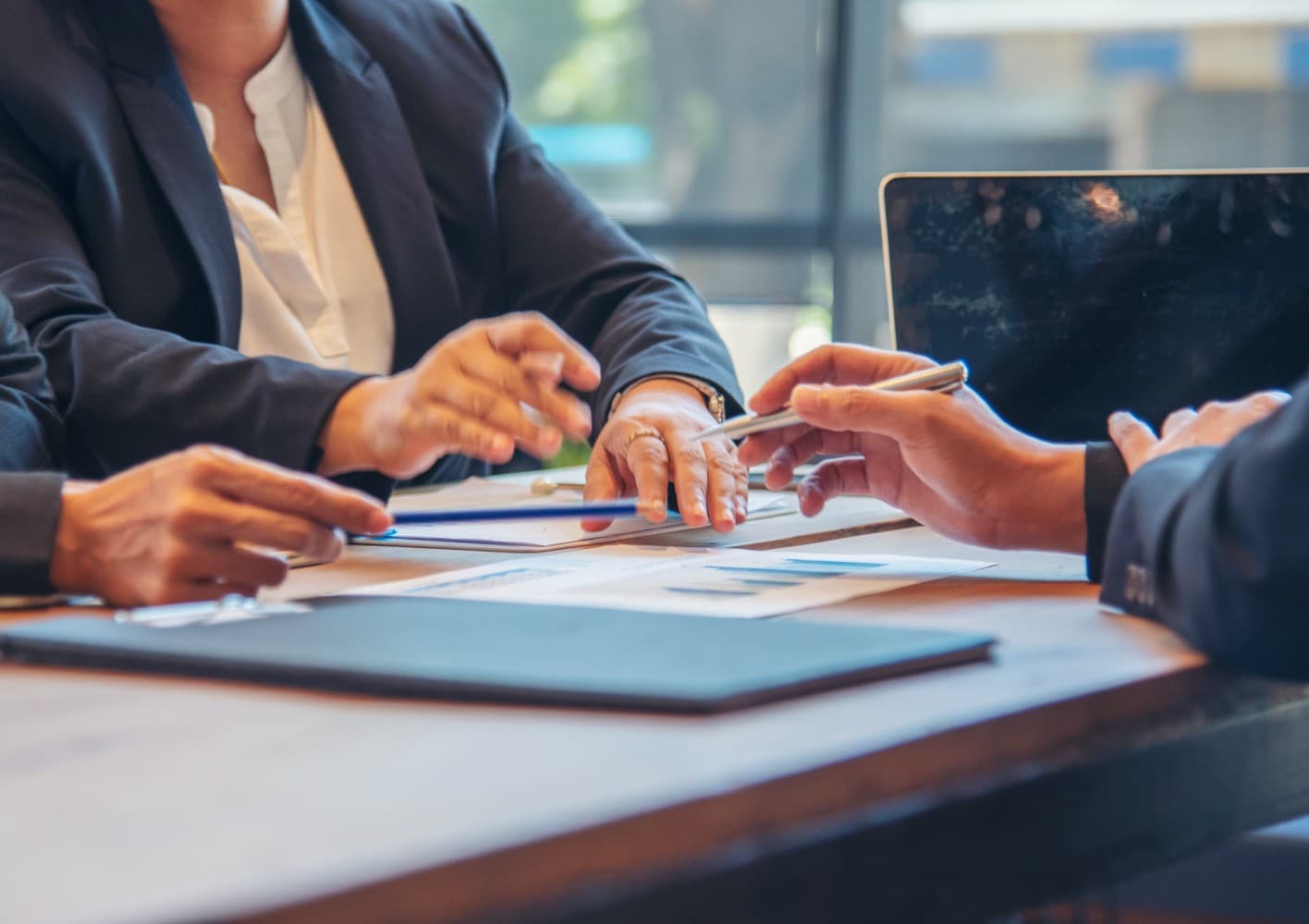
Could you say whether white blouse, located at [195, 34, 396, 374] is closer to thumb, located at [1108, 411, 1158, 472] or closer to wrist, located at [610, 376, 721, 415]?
wrist, located at [610, 376, 721, 415]

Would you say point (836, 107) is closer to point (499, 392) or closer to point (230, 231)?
point (230, 231)

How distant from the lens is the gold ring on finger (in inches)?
46.7

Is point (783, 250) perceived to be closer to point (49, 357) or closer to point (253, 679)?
point (49, 357)

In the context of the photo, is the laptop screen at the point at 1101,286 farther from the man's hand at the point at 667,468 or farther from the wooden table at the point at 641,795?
the wooden table at the point at 641,795

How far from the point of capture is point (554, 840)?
40cm

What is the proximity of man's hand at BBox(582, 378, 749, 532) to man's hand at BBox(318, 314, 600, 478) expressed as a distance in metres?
0.10

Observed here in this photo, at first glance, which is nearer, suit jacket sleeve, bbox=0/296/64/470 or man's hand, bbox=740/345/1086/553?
man's hand, bbox=740/345/1086/553

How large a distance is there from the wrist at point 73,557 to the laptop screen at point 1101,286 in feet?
2.35

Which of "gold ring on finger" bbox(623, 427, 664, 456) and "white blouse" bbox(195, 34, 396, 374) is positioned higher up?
"white blouse" bbox(195, 34, 396, 374)

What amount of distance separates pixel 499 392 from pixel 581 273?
2.62 feet

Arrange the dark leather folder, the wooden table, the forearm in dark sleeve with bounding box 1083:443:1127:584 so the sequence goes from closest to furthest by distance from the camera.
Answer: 1. the wooden table
2. the dark leather folder
3. the forearm in dark sleeve with bounding box 1083:443:1127:584

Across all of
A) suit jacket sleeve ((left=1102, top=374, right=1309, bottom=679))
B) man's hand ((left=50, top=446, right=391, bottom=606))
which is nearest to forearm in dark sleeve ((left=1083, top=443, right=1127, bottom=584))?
suit jacket sleeve ((left=1102, top=374, right=1309, bottom=679))

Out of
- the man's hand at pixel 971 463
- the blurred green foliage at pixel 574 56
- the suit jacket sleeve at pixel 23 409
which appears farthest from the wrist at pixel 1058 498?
the blurred green foliage at pixel 574 56

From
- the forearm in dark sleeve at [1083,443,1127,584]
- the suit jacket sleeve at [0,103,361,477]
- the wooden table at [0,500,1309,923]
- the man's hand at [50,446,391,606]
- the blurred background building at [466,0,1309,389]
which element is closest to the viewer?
the wooden table at [0,500,1309,923]
